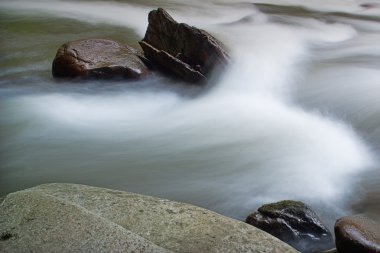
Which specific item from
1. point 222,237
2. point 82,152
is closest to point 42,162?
point 82,152

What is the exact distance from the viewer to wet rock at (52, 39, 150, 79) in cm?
812

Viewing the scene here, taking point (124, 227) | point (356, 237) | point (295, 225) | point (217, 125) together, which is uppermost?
point (124, 227)

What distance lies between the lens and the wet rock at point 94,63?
812 centimetres

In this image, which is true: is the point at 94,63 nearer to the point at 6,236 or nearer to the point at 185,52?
the point at 185,52

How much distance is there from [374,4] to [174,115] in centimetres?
1249

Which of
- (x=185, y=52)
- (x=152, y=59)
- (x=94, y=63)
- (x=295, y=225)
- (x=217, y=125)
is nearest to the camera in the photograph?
(x=295, y=225)

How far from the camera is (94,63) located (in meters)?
8.20

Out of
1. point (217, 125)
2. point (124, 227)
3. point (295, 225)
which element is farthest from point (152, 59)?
point (124, 227)

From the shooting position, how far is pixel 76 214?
3244 millimetres

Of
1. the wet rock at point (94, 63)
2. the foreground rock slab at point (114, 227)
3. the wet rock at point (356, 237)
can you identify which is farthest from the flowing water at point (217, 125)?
the foreground rock slab at point (114, 227)

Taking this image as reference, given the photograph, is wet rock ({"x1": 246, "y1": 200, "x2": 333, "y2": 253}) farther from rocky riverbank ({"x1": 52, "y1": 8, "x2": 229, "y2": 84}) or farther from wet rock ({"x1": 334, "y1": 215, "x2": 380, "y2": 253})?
rocky riverbank ({"x1": 52, "y1": 8, "x2": 229, "y2": 84})

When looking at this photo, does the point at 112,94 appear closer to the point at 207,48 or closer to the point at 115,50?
the point at 115,50

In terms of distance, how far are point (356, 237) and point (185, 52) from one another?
543 cm

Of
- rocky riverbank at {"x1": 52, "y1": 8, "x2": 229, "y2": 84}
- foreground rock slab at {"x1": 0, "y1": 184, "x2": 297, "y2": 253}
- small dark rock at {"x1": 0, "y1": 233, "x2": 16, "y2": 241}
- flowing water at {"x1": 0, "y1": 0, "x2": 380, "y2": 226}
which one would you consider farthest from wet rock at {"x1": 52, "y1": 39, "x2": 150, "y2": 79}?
small dark rock at {"x1": 0, "y1": 233, "x2": 16, "y2": 241}
